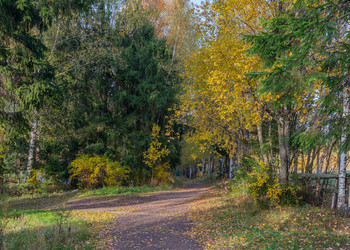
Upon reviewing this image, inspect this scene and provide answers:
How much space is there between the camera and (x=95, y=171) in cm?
1792

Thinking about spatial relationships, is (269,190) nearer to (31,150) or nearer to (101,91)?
(31,150)

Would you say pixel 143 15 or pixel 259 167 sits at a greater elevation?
pixel 143 15

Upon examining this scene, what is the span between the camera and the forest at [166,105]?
5918 millimetres

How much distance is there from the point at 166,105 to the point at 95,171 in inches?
306

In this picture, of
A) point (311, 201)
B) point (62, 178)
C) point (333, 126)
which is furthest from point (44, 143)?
point (333, 126)

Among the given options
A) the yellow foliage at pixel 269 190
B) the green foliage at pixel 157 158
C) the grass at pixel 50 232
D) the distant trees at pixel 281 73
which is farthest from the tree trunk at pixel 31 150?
the yellow foliage at pixel 269 190

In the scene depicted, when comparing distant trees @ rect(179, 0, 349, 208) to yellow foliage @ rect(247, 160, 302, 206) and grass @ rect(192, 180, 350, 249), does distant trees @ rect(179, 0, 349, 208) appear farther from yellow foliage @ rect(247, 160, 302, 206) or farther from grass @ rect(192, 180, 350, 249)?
grass @ rect(192, 180, 350, 249)

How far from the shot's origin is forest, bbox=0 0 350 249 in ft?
19.4

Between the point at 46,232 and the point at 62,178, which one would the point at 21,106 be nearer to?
the point at 46,232

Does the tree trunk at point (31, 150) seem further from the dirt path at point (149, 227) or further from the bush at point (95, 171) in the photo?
the dirt path at point (149, 227)

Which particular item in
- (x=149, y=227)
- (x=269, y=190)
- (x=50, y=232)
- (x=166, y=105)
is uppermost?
(x=166, y=105)

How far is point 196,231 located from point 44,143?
43.7 feet

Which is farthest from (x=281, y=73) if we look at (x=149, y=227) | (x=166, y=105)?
(x=166, y=105)

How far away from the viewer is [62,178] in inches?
760
